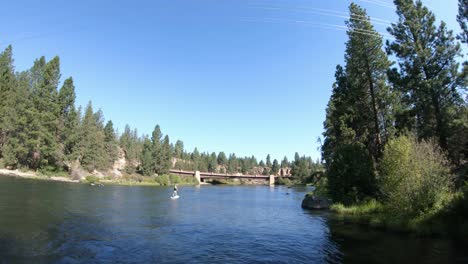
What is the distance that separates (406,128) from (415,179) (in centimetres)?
1643

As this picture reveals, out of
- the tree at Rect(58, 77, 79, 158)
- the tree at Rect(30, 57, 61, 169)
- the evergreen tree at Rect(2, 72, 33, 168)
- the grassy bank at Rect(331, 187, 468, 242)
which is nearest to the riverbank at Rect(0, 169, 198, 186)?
the evergreen tree at Rect(2, 72, 33, 168)

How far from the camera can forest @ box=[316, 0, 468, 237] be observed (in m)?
29.2

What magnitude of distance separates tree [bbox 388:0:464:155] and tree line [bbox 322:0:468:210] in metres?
0.10

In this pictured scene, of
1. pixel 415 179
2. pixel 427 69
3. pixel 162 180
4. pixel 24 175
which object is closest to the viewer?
pixel 415 179

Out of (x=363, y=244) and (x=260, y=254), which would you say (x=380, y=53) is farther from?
(x=260, y=254)

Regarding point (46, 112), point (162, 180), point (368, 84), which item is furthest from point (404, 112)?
point (162, 180)

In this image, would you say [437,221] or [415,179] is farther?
[415,179]

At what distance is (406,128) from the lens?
43.8 meters

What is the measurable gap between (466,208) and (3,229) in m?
35.2

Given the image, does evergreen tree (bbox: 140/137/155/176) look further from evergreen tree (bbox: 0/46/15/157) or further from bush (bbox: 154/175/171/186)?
evergreen tree (bbox: 0/46/15/157)

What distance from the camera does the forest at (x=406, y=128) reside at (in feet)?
95.8

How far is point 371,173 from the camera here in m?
45.2

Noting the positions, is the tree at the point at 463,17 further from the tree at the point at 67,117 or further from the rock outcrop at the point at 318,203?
the tree at the point at 67,117

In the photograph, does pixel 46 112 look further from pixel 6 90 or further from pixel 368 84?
pixel 368 84
